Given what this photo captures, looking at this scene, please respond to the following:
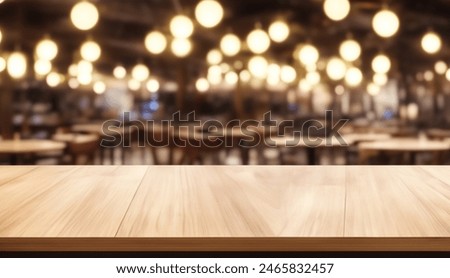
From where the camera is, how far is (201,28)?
10.8 m

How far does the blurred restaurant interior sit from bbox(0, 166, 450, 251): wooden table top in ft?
9.38

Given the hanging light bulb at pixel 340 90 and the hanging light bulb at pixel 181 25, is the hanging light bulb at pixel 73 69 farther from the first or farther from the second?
the hanging light bulb at pixel 340 90

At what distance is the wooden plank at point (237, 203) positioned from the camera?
3.73ft

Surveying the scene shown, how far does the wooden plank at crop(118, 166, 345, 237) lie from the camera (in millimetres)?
1138

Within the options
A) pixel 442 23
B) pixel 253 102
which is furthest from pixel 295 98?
pixel 442 23

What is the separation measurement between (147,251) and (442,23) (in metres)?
10.5

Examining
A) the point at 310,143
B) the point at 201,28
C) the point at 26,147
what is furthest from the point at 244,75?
the point at 26,147

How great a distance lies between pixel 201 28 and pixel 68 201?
9.69 metres

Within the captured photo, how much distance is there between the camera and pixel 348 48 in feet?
19.3

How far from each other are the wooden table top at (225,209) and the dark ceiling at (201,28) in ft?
18.3

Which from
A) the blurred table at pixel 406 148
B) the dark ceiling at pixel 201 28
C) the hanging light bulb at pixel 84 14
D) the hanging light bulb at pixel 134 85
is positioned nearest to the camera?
the hanging light bulb at pixel 84 14

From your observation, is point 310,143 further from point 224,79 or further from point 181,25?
point 224,79

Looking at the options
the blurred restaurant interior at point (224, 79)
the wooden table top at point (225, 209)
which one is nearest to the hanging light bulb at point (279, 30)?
the blurred restaurant interior at point (224, 79)
